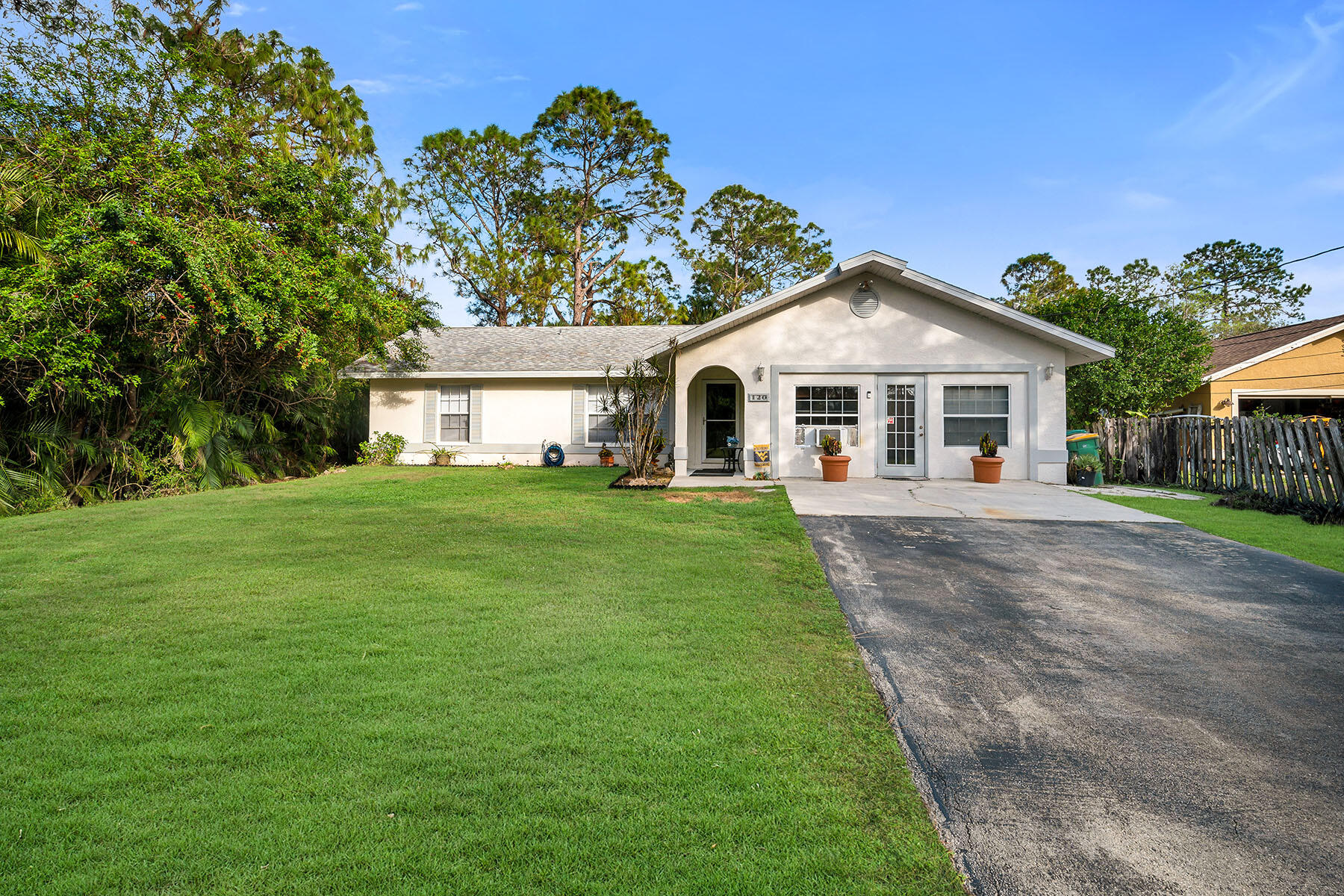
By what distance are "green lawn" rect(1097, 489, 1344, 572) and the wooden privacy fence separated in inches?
34.1

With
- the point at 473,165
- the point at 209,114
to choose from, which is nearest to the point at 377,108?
the point at 473,165

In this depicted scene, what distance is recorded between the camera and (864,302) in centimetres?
1319

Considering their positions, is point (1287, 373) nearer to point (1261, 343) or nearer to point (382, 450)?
point (1261, 343)

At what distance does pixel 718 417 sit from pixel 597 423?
138 inches

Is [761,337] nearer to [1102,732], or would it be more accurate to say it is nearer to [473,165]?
[1102,732]

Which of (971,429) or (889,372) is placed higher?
(889,372)

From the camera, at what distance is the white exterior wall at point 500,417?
1786 cm

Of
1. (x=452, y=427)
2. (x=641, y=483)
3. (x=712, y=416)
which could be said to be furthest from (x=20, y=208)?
(x=712, y=416)

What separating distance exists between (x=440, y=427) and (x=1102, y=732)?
17581mm

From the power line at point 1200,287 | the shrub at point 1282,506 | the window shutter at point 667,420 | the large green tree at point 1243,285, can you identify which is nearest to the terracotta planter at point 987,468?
the shrub at point 1282,506

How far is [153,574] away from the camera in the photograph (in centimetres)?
566

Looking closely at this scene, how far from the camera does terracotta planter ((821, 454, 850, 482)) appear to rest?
12500 mm

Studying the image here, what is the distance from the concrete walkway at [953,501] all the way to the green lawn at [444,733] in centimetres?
387

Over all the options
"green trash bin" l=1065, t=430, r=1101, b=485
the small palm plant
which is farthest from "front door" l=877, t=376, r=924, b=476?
the small palm plant
